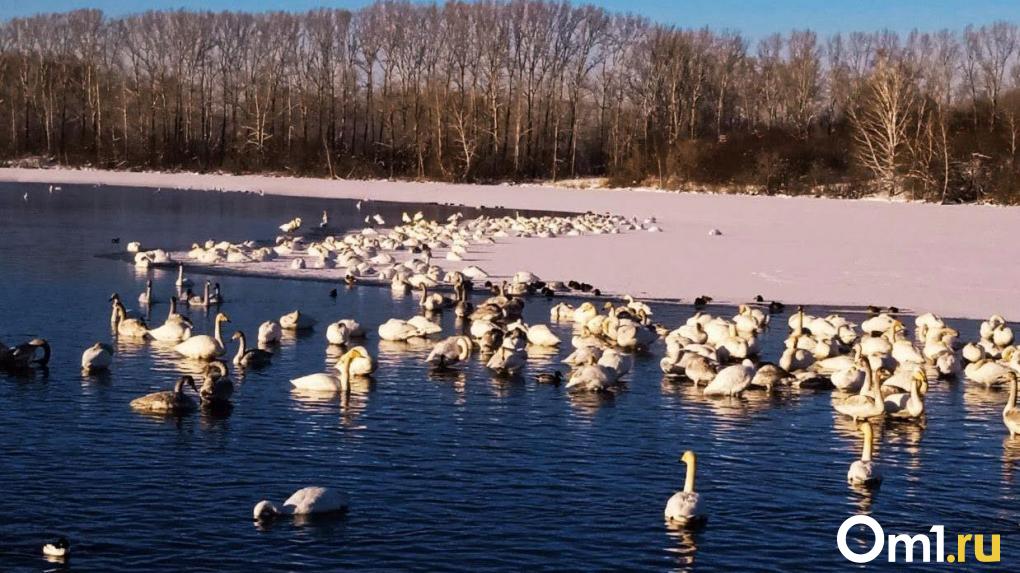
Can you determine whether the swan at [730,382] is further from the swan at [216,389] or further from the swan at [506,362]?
the swan at [216,389]

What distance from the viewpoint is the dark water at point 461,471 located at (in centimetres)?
966

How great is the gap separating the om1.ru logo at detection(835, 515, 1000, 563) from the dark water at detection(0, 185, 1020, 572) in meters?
0.10

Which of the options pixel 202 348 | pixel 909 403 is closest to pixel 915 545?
pixel 909 403

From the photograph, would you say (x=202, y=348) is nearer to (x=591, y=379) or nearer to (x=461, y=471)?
(x=591, y=379)

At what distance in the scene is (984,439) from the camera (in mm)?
13570

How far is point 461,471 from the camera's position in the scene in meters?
11.8

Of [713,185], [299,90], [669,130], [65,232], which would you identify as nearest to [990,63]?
[669,130]

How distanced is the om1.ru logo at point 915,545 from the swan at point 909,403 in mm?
3930

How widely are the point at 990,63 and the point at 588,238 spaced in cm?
6365

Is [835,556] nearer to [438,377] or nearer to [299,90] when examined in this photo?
[438,377]

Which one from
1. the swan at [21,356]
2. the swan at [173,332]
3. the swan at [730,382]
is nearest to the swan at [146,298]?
the swan at [173,332]

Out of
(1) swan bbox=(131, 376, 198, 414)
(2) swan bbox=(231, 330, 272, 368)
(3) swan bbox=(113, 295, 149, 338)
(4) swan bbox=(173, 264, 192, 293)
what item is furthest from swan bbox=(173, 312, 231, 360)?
(4) swan bbox=(173, 264, 192, 293)

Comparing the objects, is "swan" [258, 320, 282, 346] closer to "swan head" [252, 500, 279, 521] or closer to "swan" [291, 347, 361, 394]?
"swan" [291, 347, 361, 394]

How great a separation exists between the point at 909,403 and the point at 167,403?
7.76 meters
